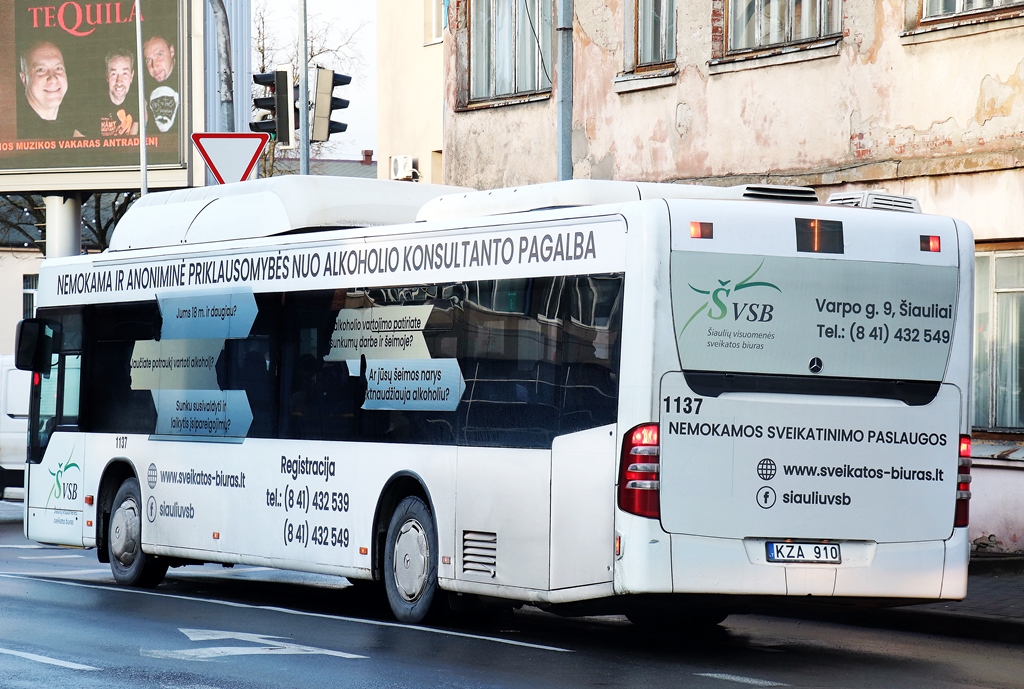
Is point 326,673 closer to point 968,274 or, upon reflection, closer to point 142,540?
point 968,274

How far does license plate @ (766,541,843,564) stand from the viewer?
10680 mm

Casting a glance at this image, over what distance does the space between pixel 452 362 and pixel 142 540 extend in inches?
178

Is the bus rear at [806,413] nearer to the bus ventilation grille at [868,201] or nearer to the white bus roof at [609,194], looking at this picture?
the bus ventilation grille at [868,201]

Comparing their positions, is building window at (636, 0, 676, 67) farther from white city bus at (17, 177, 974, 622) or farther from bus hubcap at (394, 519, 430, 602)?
bus hubcap at (394, 519, 430, 602)

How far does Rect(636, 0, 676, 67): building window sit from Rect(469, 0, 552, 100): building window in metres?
1.76

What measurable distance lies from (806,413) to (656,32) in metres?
11.1

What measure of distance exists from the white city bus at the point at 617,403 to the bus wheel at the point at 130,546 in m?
1.66

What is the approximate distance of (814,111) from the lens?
18.8 meters

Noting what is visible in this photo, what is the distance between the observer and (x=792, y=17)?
763 inches

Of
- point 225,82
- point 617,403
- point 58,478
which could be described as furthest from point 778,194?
point 225,82

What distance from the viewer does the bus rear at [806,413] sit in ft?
34.5

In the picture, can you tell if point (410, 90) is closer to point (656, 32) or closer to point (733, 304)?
point (656, 32)

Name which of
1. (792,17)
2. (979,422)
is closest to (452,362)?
(979,422)

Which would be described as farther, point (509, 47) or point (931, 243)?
point (509, 47)
